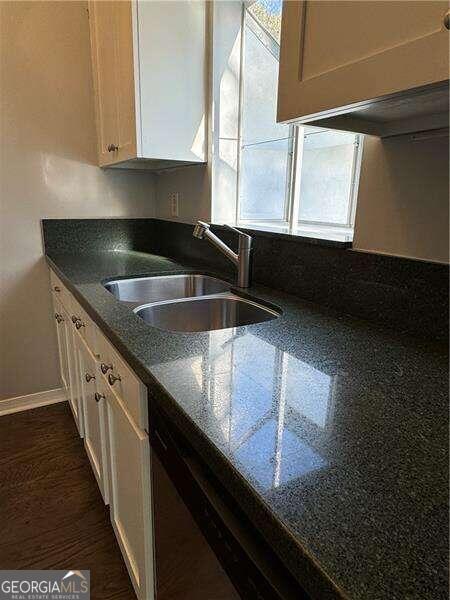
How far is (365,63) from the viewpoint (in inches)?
22.2

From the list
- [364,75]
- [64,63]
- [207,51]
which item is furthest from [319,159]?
[64,63]

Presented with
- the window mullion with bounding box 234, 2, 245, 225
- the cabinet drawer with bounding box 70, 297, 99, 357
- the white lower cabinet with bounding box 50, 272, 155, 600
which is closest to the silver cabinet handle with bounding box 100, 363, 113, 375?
the white lower cabinet with bounding box 50, 272, 155, 600

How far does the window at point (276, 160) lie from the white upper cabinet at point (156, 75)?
0.23m

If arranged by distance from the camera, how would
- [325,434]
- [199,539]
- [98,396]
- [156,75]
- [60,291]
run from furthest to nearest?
1. [60,291]
2. [156,75]
3. [98,396]
4. [199,539]
5. [325,434]

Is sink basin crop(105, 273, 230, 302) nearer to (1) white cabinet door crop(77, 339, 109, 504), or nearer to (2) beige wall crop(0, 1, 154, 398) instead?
(1) white cabinet door crop(77, 339, 109, 504)

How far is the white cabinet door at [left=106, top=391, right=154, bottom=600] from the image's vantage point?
860 mm

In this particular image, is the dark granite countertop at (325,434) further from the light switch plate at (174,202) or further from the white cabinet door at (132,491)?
the light switch plate at (174,202)

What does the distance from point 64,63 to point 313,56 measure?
5.70ft

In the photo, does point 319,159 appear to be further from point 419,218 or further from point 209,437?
point 209,437

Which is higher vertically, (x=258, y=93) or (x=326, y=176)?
(x=258, y=93)

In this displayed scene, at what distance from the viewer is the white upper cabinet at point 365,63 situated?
0.49 meters

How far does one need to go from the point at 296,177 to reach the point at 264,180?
0.23m

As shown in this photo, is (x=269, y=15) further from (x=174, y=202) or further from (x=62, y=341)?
(x=62, y=341)

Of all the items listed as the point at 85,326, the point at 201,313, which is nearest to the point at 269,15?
the point at 201,313
